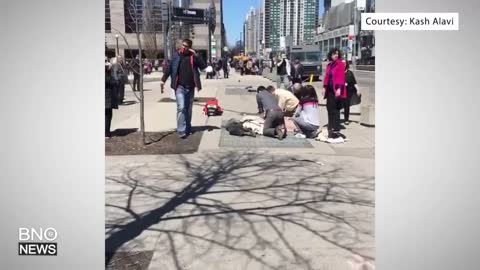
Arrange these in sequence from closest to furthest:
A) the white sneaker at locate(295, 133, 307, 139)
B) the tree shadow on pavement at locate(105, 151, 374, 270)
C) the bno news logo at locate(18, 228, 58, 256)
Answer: the bno news logo at locate(18, 228, 58, 256)
the tree shadow on pavement at locate(105, 151, 374, 270)
the white sneaker at locate(295, 133, 307, 139)

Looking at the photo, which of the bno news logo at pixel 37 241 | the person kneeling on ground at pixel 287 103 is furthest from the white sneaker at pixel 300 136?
the bno news logo at pixel 37 241

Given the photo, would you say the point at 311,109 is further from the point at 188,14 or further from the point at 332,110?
the point at 188,14

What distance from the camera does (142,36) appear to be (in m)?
4.98

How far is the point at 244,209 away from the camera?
413 cm

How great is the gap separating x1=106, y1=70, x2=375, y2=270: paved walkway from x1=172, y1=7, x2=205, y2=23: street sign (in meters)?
1.62

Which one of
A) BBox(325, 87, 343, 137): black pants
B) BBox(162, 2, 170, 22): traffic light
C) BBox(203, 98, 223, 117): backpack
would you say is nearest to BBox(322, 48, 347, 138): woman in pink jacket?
BBox(325, 87, 343, 137): black pants

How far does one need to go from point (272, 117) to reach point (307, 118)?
2.02 feet

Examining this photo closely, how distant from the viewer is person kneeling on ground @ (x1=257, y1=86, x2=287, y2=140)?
7.77 m

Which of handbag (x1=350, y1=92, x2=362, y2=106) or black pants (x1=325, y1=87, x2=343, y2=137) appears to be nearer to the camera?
black pants (x1=325, y1=87, x2=343, y2=137)

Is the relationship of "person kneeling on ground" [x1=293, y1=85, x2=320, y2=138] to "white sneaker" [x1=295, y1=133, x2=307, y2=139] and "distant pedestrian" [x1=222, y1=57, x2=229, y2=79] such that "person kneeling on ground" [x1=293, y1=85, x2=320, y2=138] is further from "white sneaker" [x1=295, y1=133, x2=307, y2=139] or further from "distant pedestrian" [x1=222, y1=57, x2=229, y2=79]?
"distant pedestrian" [x1=222, y1=57, x2=229, y2=79]

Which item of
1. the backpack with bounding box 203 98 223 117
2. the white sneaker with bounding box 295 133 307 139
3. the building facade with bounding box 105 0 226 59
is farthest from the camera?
the backpack with bounding box 203 98 223 117

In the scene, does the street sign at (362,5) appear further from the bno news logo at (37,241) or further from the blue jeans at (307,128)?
the blue jeans at (307,128)

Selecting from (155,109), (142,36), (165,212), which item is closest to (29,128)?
(165,212)

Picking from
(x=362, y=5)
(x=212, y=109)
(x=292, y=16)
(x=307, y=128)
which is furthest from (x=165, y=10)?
(x=212, y=109)
